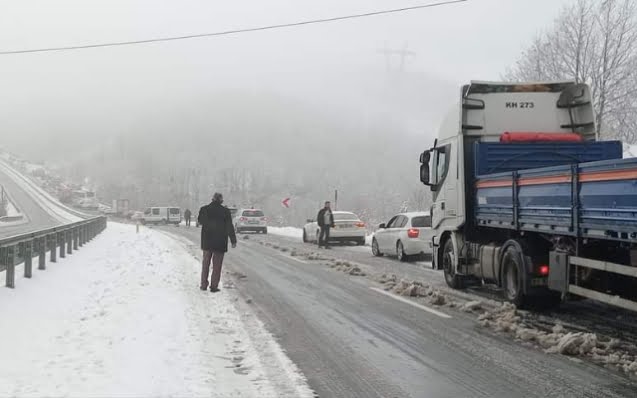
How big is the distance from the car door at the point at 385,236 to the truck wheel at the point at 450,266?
6.66 metres

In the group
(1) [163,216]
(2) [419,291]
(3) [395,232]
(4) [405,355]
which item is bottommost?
(4) [405,355]

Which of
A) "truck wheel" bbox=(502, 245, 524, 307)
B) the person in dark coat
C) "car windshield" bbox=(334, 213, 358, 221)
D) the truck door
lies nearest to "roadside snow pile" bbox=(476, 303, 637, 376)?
"truck wheel" bbox=(502, 245, 524, 307)

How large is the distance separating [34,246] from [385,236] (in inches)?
432

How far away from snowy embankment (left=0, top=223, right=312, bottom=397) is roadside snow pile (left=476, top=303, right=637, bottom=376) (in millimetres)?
3008

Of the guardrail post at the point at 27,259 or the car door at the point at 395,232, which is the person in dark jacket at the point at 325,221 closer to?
the car door at the point at 395,232

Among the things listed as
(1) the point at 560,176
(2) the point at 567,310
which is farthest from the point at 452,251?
(1) the point at 560,176

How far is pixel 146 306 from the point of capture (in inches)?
332

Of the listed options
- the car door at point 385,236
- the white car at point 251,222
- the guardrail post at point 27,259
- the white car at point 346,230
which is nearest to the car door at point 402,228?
the car door at point 385,236

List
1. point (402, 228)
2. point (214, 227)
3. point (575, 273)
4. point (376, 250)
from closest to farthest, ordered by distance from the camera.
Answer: point (575, 273) < point (214, 227) < point (402, 228) < point (376, 250)

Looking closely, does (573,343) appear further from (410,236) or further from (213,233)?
(410,236)

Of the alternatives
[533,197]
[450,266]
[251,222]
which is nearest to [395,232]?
[450,266]

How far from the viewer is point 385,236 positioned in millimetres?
19125

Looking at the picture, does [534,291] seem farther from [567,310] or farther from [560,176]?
[560,176]

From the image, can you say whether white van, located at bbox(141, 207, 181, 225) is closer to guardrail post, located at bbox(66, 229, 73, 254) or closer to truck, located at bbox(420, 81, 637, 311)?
guardrail post, located at bbox(66, 229, 73, 254)
